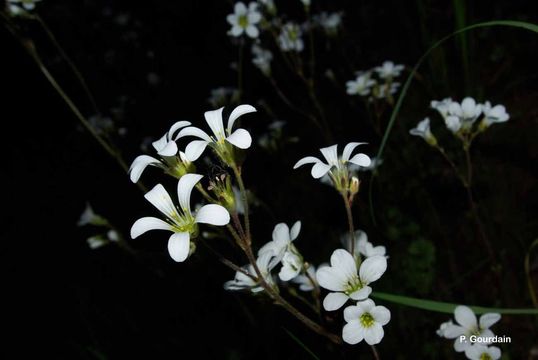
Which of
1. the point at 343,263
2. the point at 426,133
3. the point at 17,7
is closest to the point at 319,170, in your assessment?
the point at 343,263

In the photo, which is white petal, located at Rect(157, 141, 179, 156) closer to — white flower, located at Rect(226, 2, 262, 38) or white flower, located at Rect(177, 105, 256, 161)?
white flower, located at Rect(177, 105, 256, 161)

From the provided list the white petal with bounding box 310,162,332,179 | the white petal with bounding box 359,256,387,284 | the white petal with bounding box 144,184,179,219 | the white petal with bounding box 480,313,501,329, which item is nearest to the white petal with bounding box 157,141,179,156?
the white petal with bounding box 144,184,179,219

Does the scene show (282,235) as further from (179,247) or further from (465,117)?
(465,117)

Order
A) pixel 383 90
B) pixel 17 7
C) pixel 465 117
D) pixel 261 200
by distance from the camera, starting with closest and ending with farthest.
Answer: pixel 465 117 → pixel 17 7 → pixel 383 90 → pixel 261 200

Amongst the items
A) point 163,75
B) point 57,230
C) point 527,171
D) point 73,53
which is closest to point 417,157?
point 527,171

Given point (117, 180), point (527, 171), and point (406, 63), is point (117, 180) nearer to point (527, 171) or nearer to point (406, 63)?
point (406, 63)

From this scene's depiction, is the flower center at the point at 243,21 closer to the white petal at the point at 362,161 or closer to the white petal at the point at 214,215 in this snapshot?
the white petal at the point at 362,161
